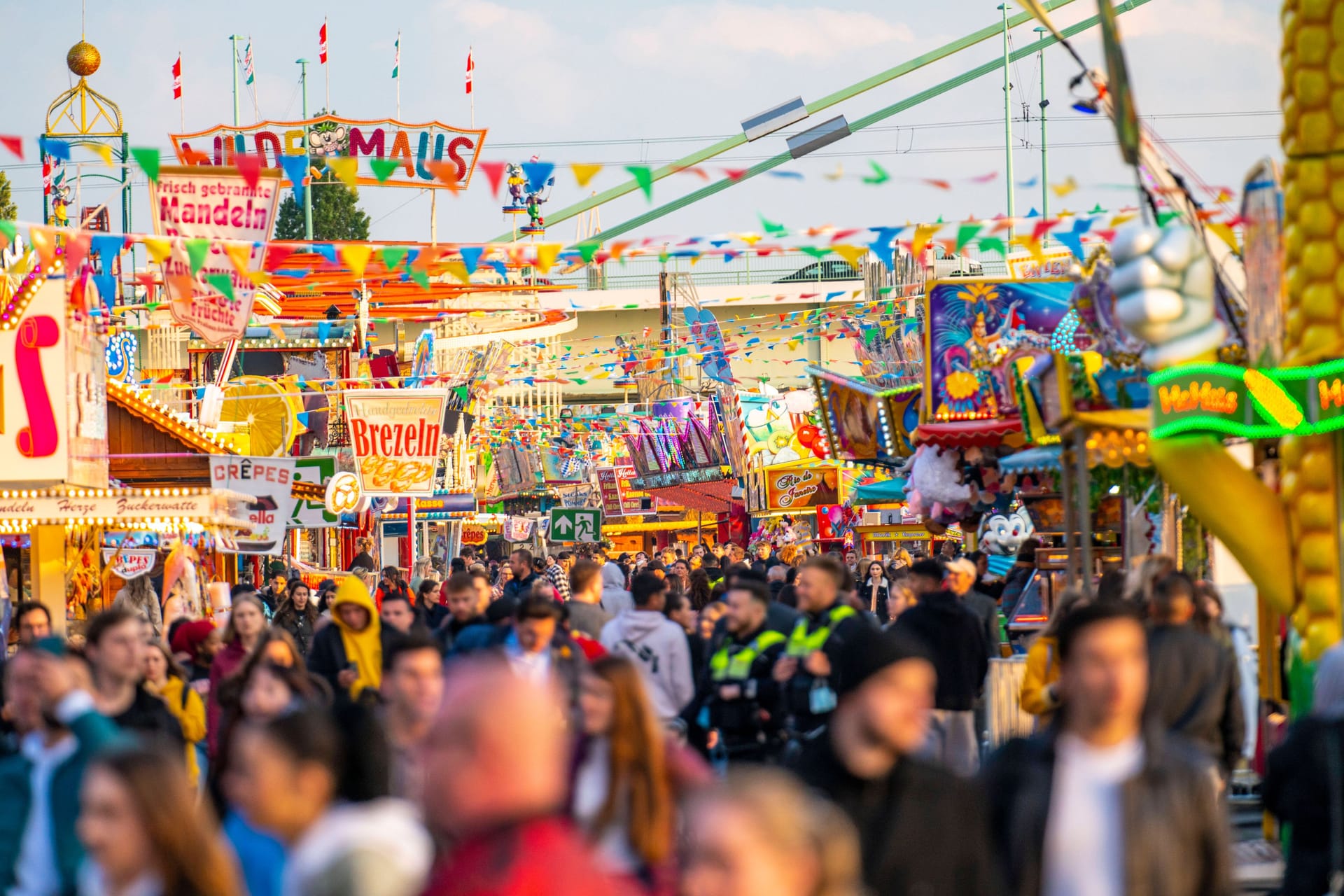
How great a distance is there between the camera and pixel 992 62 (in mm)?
17203

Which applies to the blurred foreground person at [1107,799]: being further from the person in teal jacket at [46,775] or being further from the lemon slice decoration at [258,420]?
the lemon slice decoration at [258,420]

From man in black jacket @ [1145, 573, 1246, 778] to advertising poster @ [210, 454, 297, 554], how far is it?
46.1 feet

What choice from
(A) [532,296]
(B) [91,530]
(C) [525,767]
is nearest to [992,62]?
(B) [91,530]

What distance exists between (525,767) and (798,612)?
6.09 metres

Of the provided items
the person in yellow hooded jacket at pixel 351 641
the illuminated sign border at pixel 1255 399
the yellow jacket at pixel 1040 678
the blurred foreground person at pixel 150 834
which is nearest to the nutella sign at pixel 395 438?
the person in yellow hooded jacket at pixel 351 641

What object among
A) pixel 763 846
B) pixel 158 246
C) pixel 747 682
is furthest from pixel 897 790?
pixel 158 246

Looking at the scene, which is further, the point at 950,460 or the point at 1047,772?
the point at 950,460

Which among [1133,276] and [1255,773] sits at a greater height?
[1133,276]

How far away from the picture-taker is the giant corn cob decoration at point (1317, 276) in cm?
852

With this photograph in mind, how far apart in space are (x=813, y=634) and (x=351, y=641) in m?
2.56

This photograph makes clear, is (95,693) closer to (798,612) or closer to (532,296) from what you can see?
(798,612)

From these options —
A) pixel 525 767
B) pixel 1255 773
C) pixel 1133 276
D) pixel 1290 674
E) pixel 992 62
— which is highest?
pixel 992 62

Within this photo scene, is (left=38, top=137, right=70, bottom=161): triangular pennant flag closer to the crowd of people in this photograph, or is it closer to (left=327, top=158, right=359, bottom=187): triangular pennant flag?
(left=327, top=158, right=359, bottom=187): triangular pennant flag

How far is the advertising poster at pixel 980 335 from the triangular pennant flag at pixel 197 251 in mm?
7796
